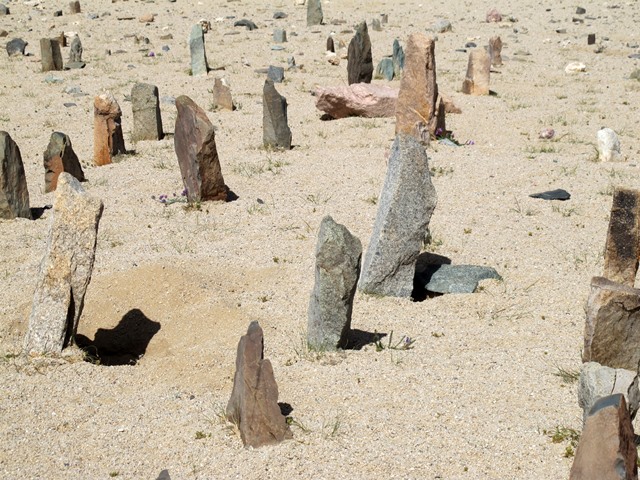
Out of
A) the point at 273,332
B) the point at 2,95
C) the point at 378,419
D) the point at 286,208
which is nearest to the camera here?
the point at 378,419

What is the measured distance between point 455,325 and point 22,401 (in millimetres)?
2984

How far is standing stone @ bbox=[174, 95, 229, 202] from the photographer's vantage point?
8.78 metres

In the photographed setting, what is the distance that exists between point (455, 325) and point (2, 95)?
1126 centimetres

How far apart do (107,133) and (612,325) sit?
24.1ft

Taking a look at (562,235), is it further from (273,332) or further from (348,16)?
(348,16)

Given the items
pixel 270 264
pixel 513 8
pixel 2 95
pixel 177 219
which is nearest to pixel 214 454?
pixel 270 264

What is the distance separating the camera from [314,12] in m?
21.8

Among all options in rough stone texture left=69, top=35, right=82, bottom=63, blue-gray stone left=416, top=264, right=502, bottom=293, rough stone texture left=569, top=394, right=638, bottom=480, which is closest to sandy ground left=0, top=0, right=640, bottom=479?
blue-gray stone left=416, top=264, right=502, bottom=293

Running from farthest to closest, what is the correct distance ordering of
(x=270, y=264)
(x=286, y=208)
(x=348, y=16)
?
(x=348, y=16), (x=286, y=208), (x=270, y=264)

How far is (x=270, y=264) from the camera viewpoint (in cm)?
744

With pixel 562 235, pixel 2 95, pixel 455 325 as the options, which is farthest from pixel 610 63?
pixel 455 325

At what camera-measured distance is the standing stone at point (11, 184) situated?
849 cm

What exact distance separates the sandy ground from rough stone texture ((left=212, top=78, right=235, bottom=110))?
30 centimetres

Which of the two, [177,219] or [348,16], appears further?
[348,16]
